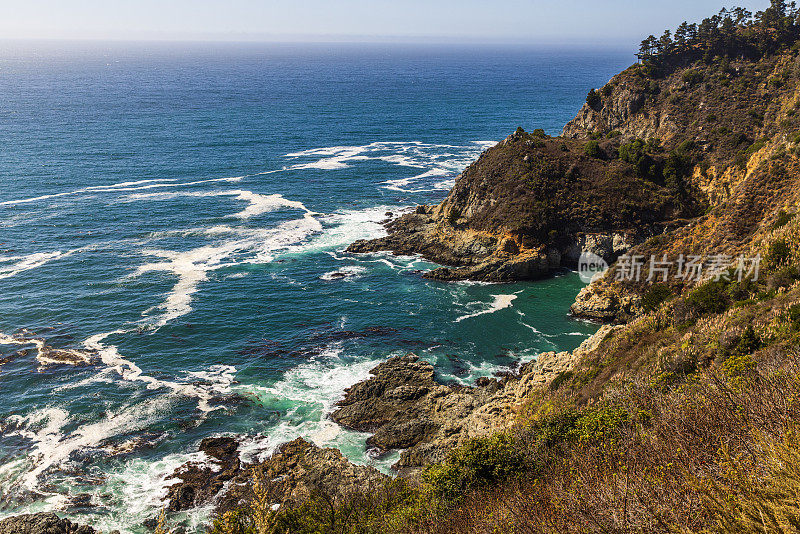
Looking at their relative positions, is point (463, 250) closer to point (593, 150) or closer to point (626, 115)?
point (593, 150)

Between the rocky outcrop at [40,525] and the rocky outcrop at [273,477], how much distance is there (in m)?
5.60

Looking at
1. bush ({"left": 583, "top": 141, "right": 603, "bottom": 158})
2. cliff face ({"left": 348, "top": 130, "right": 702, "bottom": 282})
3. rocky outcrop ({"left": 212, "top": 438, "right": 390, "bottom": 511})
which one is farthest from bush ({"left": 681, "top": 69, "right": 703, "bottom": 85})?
rocky outcrop ({"left": 212, "top": 438, "right": 390, "bottom": 511})

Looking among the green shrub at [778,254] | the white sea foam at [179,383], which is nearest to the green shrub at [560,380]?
the green shrub at [778,254]

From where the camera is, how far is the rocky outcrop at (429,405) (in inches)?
1544

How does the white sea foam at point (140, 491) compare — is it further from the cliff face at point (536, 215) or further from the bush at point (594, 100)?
the bush at point (594, 100)

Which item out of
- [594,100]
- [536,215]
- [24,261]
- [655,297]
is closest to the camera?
[655,297]

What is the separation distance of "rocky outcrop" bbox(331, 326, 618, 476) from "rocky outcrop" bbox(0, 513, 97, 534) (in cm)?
1938

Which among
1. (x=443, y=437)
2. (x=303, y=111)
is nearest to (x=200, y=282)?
(x=443, y=437)

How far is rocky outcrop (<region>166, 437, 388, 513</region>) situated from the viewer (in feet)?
116

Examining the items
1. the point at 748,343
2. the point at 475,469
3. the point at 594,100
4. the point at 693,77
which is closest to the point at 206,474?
the point at 475,469

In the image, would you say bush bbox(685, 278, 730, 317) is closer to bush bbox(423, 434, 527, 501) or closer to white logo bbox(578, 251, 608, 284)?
bush bbox(423, 434, 527, 501)

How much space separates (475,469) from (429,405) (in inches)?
683

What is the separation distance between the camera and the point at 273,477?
3759cm

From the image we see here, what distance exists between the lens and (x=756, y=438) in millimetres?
15477
